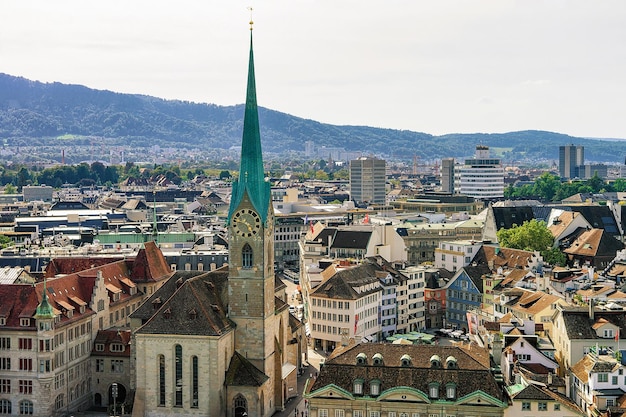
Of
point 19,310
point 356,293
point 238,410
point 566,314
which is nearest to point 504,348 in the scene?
point 566,314

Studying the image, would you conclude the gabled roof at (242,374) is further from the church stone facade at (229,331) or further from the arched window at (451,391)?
the arched window at (451,391)

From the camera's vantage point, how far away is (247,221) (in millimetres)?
109938

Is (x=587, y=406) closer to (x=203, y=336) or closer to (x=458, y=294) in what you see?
(x=203, y=336)

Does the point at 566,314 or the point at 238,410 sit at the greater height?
the point at 566,314

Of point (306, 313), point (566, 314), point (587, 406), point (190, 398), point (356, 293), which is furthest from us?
point (306, 313)

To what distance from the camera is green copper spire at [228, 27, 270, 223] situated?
361 ft

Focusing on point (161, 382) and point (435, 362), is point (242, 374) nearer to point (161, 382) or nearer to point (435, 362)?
point (161, 382)

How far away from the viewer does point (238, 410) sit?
10638 centimetres

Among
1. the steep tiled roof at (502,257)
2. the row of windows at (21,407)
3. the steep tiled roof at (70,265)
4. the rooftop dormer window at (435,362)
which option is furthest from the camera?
the steep tiled roof at (502,257)

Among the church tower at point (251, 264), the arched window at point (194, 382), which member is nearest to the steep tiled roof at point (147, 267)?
the church tower at point (251, 264)

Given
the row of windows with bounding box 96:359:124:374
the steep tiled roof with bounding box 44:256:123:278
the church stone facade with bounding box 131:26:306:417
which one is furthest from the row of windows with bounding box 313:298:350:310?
the row of windows with bounding box 96:359:124:374

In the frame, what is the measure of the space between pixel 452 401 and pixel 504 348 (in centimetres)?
1586

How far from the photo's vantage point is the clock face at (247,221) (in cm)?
10969

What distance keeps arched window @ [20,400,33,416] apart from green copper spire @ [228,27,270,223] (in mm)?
30116
